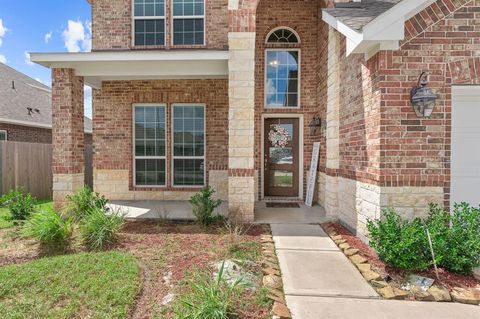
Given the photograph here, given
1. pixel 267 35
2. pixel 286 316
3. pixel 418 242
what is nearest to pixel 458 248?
pixel 418 242

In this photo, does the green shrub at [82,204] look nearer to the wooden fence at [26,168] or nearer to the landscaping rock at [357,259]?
the wooden fence at [26,168]

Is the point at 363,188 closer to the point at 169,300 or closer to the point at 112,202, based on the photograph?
the point at 169,300

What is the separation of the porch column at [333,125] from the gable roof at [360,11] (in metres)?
0.62

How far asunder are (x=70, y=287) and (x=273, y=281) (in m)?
2.38

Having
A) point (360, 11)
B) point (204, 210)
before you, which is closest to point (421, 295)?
point (204, 210)

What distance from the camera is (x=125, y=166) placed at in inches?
318

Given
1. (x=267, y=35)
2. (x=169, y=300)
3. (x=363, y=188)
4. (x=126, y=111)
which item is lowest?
(x=169, y=300)

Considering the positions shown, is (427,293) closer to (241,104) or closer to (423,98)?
(423,98)

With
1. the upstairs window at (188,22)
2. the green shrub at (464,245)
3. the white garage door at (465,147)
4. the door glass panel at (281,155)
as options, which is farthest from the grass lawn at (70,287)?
the upstairs window at (188,22)

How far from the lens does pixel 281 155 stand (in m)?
8.12

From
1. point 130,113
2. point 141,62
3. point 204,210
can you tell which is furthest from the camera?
point 130,113

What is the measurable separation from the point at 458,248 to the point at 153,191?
7121 mm

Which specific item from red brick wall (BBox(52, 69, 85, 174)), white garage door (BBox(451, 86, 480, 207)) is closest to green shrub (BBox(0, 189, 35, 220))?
red brick wall (BBox(52, 69, 85, 174))

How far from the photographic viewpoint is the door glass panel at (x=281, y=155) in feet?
26.6
